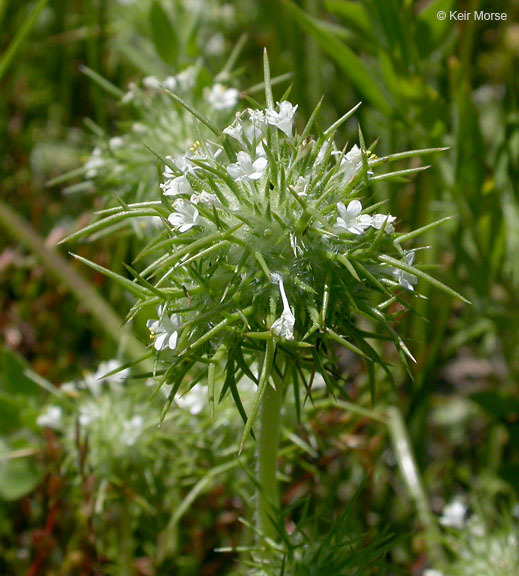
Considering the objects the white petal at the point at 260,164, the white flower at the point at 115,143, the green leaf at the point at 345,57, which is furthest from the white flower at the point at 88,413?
the green leaf at the point at 345,57

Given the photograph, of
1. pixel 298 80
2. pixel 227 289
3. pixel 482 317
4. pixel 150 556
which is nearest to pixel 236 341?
pixel 227 289

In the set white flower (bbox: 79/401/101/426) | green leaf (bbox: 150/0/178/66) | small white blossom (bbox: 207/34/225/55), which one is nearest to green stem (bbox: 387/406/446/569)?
white flower (bbox: 79/401/101/426)

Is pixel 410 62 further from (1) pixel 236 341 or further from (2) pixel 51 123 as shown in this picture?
(2) pixel 51 123

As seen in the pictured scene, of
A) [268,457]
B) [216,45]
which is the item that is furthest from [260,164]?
[216,45]

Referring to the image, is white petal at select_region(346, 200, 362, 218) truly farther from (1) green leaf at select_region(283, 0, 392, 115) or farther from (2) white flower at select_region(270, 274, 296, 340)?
(1) green leaf at select_region(283, 0, 392, 115)

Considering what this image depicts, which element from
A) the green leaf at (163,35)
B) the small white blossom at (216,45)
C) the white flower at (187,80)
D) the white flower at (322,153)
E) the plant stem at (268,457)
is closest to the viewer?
the white flower at (322,153)

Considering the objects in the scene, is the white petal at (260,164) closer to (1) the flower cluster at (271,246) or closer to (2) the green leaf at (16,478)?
(1) the flower cluster at (271,246)
